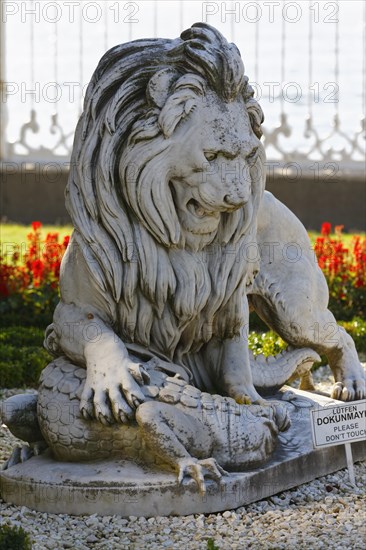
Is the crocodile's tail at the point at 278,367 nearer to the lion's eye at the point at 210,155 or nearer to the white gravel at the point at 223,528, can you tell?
the white gravel at the point at 223,528

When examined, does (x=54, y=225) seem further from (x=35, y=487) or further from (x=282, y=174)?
(x=35, y=487)

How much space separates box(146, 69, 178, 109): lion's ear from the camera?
15.4ft

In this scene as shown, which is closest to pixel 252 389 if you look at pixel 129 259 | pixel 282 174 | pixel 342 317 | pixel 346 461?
pixel 346 461

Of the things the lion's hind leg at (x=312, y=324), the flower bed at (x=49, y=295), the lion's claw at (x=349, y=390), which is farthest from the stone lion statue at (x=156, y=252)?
the flower bed at (x=49, y=295)

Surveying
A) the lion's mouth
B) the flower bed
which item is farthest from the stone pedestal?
the flower bed

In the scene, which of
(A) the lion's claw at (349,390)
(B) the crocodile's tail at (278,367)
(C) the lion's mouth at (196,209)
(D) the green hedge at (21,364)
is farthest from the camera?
(D) the green hedge at (21,364)

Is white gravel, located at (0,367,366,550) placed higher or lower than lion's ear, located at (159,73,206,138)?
lower

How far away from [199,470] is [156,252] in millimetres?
917

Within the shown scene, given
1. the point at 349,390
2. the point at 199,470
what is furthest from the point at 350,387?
the point at 199,470

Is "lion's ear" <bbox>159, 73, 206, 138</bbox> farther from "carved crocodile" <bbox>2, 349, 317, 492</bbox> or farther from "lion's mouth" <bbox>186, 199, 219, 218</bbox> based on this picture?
"carved crocodile" <bbox>2, 349, 317, 492</bbox>

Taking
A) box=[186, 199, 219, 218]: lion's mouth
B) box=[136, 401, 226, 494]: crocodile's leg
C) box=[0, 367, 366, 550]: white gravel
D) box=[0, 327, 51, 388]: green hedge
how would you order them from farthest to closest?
box=[0, 327, 51, 388]: green hedge
box=[186, 199, 219, 218]: lion's mouth
box=[136, 401, 226, 494]: crocodile's leg
box=[0, 367, 366, 550]: white gravel

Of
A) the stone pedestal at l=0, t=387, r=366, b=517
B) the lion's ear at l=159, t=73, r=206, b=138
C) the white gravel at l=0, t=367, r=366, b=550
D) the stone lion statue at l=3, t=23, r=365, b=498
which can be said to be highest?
the lion's ear at l=159, t=73, r=206, b=138

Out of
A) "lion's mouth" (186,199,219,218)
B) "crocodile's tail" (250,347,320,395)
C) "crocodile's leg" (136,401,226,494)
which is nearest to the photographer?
"crocodile's leg" (136,401,226,494)

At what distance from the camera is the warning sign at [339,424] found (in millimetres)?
5070
